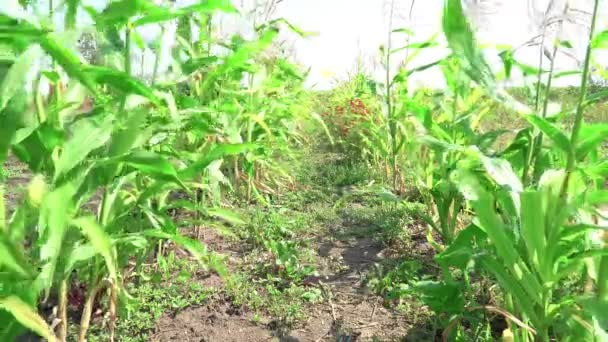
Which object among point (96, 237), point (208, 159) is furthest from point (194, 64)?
point (96, 237)

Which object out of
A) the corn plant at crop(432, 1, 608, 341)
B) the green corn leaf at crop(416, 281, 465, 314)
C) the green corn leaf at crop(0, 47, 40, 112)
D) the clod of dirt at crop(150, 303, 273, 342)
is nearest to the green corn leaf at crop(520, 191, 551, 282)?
the corn plant at crop(432, 1, 608, 341)

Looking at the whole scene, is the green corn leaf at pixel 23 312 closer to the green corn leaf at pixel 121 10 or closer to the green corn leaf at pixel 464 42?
A: the green corn leaf at pixel 121 10

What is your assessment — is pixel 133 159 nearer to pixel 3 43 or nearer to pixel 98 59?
pixel 3 43

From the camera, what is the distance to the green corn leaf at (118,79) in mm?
1307

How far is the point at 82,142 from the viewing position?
1.36 metres

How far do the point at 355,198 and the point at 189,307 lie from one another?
193 cm

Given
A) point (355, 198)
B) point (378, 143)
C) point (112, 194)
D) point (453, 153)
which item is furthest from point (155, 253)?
point (378, 143)

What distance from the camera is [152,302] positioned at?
2.13 meters

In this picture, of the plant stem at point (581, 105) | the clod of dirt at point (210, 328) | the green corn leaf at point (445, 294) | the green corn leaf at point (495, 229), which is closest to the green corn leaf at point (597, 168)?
the plant stem at point (581, 105)

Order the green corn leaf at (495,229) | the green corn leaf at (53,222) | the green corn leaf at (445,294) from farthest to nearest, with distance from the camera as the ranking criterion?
the green corn leaf at (445,294) < the green corn leaf at (495,229) < the green corn leaf at (53,222)

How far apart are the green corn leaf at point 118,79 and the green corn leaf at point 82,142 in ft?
0.41

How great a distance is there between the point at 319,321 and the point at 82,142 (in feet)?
3.86

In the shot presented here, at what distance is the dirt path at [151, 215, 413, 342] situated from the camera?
2.01m

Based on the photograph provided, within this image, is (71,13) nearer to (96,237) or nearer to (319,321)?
(96,237)
